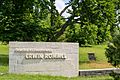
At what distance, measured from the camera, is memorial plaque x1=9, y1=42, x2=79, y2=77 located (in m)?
14.8

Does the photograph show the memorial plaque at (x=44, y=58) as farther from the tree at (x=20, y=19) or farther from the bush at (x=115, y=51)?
the tree at (x=20, y=19)

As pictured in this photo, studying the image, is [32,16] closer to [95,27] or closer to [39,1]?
[39,1]

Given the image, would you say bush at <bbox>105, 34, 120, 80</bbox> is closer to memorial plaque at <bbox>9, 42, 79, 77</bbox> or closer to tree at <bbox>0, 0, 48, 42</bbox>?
memorial plaque at <bbox>9, 42, 79, 77</bbox>

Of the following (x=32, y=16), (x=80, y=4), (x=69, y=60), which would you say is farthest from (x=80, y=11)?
(x=69, y=60)

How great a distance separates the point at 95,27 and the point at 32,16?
5592 mm

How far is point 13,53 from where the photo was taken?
1473cm

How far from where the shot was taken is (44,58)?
49.1 ft

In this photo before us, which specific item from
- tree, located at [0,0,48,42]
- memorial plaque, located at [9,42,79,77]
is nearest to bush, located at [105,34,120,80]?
memorial plaque, located at [9,42,79,77]

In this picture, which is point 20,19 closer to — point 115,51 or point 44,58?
point 44,58

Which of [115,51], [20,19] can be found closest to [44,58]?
[115,51]

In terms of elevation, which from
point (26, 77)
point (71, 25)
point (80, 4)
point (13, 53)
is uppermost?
point (80, 4)

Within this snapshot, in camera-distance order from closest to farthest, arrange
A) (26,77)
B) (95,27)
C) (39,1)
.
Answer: (26,77), (95,27), (39,1)

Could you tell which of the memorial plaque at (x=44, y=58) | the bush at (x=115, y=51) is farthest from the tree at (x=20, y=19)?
the bush at (x=115, y=51)

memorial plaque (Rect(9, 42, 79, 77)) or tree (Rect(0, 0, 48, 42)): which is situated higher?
tree (Rect(0, 0, 48, 42))
